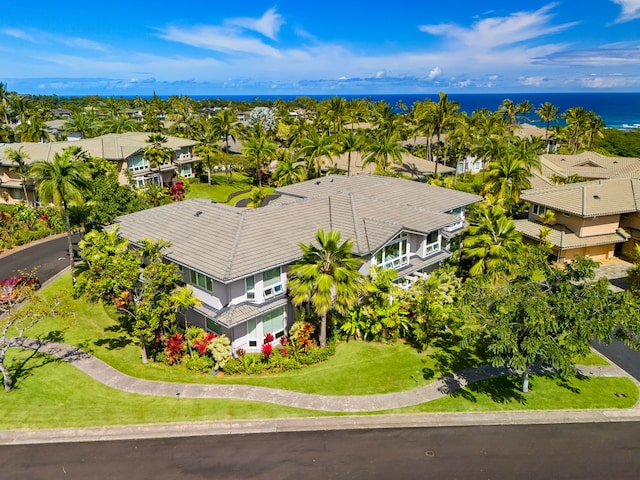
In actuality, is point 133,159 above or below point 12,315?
above

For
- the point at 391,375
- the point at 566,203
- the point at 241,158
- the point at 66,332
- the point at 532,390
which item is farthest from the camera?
the point at 241,158

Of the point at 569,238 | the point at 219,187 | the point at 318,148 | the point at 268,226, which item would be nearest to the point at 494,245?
the point at 569,238

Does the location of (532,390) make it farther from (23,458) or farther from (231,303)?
(23,458)

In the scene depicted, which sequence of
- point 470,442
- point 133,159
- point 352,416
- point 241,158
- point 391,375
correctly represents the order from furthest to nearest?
point 241,158 → point 133,159 → point 391,375 → point 352,416 → point 470,442

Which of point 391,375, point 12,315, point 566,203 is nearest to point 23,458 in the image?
point 12,315

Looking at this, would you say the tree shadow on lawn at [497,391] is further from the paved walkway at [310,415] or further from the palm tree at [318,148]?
the palm tree at [318,148]

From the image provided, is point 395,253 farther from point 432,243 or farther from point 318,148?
point 318,148

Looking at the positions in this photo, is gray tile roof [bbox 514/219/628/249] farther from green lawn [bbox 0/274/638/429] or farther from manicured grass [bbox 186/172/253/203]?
manicured grass [bbox 186/172/253/203]
